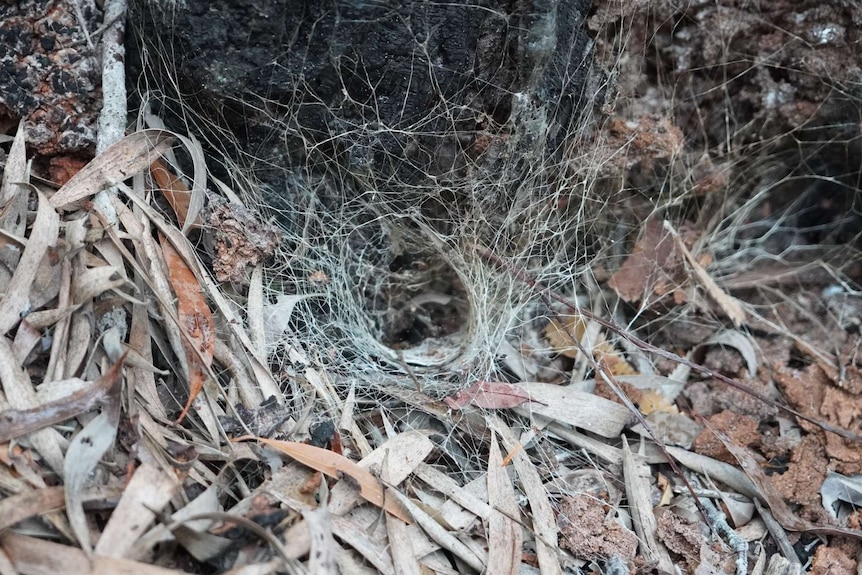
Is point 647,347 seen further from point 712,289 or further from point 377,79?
point 377,79

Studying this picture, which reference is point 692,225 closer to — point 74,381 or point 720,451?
point 720,451

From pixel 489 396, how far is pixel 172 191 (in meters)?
0.84

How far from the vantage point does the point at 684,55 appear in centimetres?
185

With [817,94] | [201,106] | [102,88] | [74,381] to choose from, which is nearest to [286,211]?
[201,106]

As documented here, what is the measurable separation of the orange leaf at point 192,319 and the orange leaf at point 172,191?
0.33ft

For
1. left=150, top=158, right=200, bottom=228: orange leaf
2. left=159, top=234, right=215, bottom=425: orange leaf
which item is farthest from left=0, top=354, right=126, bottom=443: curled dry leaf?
left=150, top=158, right=200, bottom=228: orange leaf

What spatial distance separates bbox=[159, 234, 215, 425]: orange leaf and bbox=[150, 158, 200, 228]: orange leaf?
0.10 meters

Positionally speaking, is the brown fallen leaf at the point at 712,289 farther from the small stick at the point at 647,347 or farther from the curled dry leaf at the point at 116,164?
the curled dry leaf at the point at 116,164

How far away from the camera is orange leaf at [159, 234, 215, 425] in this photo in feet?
4.43

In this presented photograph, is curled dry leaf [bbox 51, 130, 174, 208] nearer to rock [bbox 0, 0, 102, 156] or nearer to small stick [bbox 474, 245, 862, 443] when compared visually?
rock [bbox 0, 0, 102, 156]

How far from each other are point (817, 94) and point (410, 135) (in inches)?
44.1

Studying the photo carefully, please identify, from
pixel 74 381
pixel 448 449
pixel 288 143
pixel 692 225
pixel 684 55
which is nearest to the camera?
pixel 74 381

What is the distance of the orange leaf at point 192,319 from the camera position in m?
1.35

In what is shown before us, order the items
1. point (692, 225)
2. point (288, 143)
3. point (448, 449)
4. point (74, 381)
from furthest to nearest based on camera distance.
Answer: point (692, 225), point (288, 143), point (448, 449), point (74, 381)
